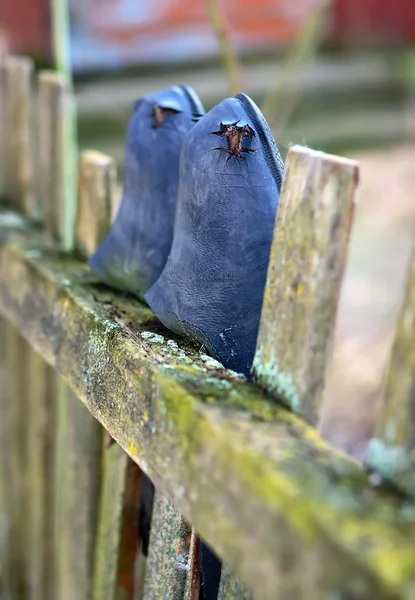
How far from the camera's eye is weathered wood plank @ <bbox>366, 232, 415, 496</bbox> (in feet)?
2.36

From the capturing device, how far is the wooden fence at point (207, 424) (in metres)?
0.70

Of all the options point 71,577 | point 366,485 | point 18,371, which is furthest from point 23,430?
point 366,485

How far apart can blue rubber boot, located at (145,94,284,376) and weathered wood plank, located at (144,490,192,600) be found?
222 millimetres

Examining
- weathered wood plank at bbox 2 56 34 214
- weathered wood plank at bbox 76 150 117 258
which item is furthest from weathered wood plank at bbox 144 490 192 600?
weathered wood plank at bbox 2 56 34 214

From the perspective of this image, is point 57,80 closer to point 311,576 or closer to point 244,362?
point 244,362

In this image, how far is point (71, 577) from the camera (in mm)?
1574

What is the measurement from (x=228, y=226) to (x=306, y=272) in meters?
0.22

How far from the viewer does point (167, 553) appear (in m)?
1.08

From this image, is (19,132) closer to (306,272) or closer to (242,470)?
(306,272)

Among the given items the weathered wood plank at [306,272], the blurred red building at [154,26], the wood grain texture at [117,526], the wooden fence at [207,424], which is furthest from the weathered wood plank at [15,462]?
the blurred red building at [154,26]

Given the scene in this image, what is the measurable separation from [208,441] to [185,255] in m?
0.34

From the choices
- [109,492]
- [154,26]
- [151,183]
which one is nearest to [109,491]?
[109,492]

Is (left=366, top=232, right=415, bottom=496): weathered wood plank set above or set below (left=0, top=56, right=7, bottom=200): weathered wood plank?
below

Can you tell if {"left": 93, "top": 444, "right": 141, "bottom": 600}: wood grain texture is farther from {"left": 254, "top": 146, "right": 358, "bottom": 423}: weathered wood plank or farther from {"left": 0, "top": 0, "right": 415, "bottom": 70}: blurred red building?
{"left": 0, "top": 0, "right": 415, "bottom": 70}: blurred red building
